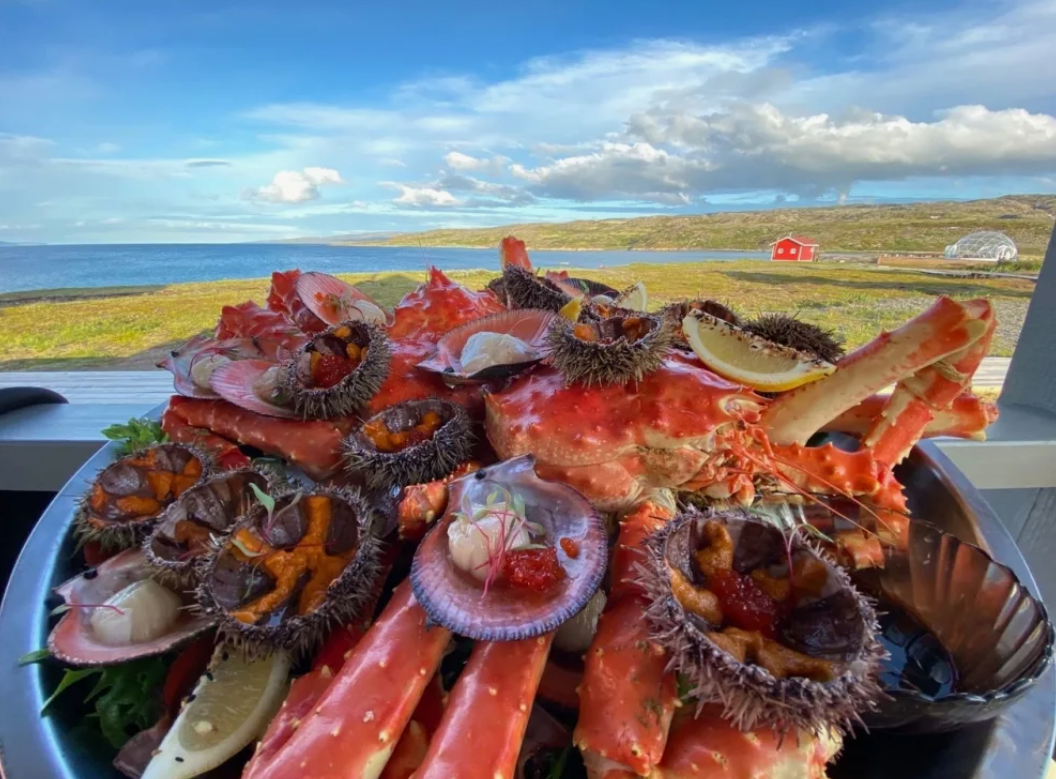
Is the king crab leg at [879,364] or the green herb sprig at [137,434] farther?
the green herb sprig at [137,434]

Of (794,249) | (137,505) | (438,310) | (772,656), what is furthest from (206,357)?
(794,249)

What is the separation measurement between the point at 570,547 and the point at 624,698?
20 centimetres

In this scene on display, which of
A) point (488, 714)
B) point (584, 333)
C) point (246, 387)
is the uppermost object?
point (584, 333)

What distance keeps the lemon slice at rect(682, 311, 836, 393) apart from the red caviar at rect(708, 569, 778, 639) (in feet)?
1.27

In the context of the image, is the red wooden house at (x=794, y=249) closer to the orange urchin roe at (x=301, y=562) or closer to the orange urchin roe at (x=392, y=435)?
the orange urchin roe at (x=392, y=435)

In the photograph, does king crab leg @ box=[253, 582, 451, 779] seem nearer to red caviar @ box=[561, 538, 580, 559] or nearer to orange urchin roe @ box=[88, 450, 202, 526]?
red caviar @ box=[561, 538, 580, 559]

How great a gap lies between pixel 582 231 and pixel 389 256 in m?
1.12

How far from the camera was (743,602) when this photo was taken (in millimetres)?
731

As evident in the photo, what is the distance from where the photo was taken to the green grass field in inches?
82.3

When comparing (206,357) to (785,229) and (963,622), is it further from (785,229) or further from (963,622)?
(785,229)

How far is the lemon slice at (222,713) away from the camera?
701 millimetres

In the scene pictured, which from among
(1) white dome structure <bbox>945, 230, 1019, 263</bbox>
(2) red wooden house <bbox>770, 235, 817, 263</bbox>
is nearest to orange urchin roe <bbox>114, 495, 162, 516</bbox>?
(1) white dome structure <bbox>945, 230, 1019, 263</bbox>

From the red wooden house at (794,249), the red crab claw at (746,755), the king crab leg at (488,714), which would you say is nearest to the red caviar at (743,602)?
the red crab claw at (746,755)

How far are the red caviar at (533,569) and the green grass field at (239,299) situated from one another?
1.19 m
